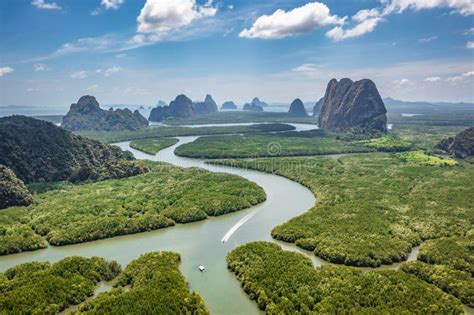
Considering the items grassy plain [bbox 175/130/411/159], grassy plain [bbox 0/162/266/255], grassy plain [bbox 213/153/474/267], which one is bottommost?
grassy plain [bbox 213/153/474/267]

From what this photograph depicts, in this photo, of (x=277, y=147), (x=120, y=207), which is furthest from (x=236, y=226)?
(x=277, y=147)

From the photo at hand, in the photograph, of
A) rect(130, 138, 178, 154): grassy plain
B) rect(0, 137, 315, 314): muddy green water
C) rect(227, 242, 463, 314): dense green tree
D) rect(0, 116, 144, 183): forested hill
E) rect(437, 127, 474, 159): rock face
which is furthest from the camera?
rect(130, 138, 178, 154): grassy plain

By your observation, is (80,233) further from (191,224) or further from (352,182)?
(352,182)

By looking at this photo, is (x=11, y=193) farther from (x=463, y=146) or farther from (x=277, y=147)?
(x=463, y=146)

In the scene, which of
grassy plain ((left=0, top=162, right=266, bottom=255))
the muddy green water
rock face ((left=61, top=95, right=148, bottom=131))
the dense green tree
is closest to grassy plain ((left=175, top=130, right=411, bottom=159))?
grassy plain ((left=0, top=162, right=266, bottom=255))

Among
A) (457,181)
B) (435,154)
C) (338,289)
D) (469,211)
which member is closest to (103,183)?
(338,289)

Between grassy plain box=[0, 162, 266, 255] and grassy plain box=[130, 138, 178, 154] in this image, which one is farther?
grassy plain box=[130, 138, 178, 154]

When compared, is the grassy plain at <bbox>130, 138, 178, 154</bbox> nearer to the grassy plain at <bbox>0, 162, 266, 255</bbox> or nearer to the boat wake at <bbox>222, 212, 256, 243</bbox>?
the grassy plain at <bbox>0, 162, 266, 255</bbox>
